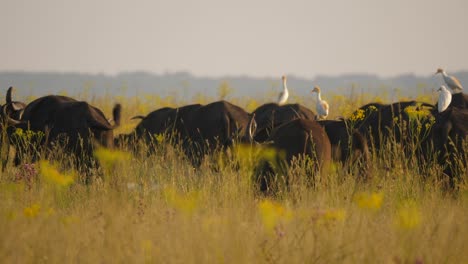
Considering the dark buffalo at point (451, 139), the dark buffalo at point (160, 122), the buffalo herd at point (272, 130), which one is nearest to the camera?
the buffalo herd at point (272, 130)

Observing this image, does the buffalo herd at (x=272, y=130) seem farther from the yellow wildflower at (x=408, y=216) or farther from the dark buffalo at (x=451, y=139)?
the yellow wildflower at (x=408, y=216)

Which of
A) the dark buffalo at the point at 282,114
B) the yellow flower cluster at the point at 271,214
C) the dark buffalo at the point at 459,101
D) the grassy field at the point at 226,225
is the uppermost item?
the dark buffalo at the point at 459,101

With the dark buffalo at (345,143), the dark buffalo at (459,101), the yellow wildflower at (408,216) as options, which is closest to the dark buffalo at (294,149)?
the dark buffalo at (345,143)

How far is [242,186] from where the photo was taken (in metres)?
7.52

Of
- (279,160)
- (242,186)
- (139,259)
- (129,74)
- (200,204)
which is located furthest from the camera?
(129,74)

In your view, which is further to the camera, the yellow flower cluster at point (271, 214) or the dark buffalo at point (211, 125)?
the dark buffalo at point (211, 125)

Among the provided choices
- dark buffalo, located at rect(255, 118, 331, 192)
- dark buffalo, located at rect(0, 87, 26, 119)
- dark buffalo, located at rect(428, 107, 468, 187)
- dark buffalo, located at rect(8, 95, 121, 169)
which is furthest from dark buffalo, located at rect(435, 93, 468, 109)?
dark buffalo, located at rect(0, 87, 26, 119)

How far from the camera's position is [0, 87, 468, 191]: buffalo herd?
8539mm

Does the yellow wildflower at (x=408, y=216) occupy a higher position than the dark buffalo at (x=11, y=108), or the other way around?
the dark buffalo at (x=11, y=108)

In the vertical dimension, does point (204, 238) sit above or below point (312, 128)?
below

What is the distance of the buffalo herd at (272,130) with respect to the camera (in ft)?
28.0

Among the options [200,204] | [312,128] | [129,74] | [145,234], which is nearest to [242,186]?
[200,204]

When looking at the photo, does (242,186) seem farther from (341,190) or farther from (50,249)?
(50,249)

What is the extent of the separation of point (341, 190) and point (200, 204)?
1.62 meters
